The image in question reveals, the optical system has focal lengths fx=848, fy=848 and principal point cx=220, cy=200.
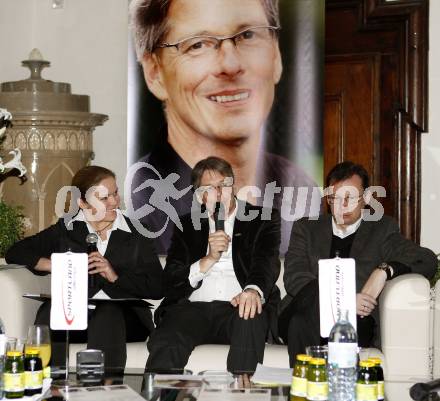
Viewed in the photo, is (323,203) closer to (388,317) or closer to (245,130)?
(245,130)

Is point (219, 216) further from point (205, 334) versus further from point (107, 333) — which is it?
point (107, 333)

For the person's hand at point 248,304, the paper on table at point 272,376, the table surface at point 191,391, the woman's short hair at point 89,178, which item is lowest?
the table surface at point 191,391

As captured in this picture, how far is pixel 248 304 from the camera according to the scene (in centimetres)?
333

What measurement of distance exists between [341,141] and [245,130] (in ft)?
1.71

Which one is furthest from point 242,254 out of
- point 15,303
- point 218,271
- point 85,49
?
point 85,49

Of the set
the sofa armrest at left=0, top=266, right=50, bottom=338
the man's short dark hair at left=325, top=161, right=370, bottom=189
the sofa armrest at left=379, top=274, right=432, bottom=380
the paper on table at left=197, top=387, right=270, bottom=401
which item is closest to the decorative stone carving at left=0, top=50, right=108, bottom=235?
the sofa armrest at left=0, top=266, right=50, bottom=338

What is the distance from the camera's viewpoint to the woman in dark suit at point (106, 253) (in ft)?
11.4

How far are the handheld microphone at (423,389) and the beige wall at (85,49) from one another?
9.11ft

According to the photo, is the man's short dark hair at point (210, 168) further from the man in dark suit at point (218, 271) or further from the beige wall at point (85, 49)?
the beige wall at point (85, 49)

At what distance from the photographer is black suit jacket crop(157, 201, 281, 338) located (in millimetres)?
3537

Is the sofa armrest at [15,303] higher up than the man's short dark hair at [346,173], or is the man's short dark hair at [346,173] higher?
the man's short dark hair at [346,173]

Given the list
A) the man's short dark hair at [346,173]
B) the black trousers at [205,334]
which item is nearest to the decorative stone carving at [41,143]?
the black trousers at [205,334]

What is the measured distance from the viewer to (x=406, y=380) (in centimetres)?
256

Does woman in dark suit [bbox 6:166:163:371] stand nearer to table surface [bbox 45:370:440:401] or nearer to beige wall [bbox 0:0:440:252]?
table surface [bbox 45:370:440:401]
